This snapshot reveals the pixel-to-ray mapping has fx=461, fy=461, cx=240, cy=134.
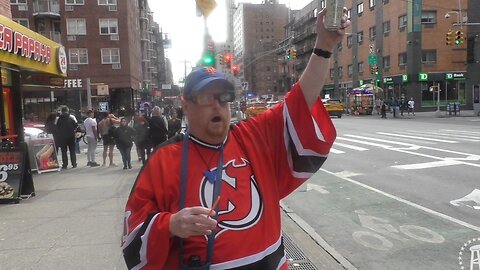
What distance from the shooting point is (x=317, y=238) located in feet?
18.9

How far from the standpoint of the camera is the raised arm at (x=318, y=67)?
2186 mm

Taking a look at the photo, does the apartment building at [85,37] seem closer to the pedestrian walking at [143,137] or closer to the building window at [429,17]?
the building window at [429,17]

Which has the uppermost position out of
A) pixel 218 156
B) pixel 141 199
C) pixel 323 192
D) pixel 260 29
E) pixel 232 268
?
pixel 260 29

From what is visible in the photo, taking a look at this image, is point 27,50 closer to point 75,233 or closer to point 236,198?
point 75,233

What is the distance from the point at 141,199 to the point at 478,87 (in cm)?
4966

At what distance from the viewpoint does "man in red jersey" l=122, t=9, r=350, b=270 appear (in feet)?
6.19

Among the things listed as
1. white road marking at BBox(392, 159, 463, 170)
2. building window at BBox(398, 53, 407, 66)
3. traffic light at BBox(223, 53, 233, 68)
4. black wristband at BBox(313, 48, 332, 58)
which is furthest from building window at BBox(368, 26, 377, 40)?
black wristband at BBox(313, 48, 332, 58)

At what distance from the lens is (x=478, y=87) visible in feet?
148

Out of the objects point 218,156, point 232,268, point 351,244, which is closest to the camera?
point 232,268

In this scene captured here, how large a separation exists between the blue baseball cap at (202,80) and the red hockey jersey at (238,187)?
0.23 meters

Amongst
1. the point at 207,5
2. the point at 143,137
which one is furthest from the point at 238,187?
the point at 143,137

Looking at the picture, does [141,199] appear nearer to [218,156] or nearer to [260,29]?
[218,156]


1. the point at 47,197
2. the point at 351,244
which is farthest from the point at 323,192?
the point at 47,197

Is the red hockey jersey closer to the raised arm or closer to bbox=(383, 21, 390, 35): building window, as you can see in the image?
the raised arm
